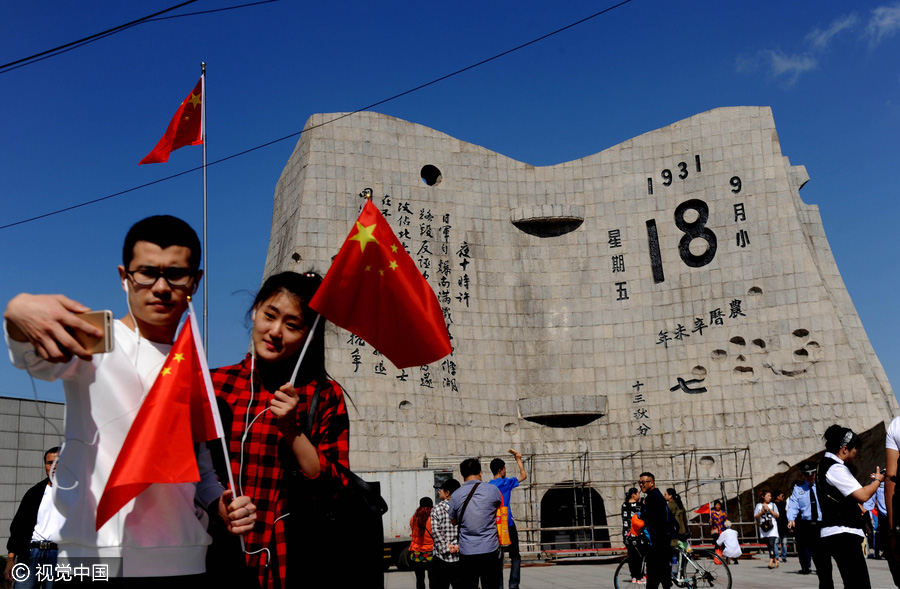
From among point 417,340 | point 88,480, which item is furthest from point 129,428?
point 417,340

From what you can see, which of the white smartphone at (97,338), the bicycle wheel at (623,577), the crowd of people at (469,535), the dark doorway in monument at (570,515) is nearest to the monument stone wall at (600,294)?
the dark doorway in monument at (570,515)

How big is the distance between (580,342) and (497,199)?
4784mm

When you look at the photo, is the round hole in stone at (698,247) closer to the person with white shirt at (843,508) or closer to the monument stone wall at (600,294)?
the monument stone wall at (600,294)

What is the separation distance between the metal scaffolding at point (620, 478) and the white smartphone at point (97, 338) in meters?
19.1

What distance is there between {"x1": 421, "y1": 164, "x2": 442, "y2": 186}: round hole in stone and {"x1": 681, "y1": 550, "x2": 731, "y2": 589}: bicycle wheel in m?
15.7

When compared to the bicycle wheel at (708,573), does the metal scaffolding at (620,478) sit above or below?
above

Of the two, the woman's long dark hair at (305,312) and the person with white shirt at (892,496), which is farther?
the person with white shirt at (892,496)

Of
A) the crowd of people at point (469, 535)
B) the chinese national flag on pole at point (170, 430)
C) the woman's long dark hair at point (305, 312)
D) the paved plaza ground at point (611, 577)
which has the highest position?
the woman's long dark hair at point (305, 312)

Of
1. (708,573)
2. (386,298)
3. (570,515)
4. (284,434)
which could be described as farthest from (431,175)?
(284,434)

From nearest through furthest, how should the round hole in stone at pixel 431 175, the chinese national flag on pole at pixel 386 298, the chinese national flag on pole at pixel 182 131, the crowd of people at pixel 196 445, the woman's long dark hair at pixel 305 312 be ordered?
the crowd of people at pixel 196 445 → the woman's long dark hair at pixel 305 312 → the chinese national flag on pole at pixel 386 298 → the chinese national flag on pole at pixel 182 131 → the round hole in stone at pixel 431 175

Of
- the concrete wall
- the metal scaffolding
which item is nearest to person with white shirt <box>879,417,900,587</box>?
the concrete wall

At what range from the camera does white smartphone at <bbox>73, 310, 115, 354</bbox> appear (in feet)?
7.13

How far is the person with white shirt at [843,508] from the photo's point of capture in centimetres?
552

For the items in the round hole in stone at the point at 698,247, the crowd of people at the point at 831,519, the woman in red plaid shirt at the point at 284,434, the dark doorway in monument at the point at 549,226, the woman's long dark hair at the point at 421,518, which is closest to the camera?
the woman in red plaid shirt at the point at 284,434
